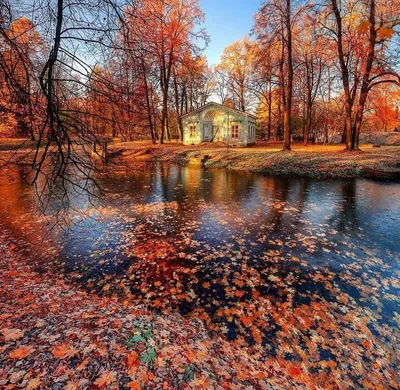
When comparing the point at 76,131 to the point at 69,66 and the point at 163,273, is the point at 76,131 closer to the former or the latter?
the point at 69,66

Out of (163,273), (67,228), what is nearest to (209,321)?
(163,273)

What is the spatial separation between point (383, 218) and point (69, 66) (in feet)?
31.9

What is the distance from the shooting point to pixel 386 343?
11.5 feet

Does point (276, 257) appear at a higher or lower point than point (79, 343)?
lower

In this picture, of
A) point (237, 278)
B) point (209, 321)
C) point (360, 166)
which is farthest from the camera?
point (360, 166)

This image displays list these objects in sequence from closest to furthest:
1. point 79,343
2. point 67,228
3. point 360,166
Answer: point 79,343
point 67,228
point 360,166

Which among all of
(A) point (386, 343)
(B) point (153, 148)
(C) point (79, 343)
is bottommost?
(A) point (386, 343)

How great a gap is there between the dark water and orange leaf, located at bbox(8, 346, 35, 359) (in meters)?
1.84

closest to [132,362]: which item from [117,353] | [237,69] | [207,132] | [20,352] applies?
[117,353]

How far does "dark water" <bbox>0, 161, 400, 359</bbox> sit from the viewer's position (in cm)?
423

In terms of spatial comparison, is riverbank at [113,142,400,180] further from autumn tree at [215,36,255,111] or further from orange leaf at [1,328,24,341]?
autumn tree at [215,36,255,111]

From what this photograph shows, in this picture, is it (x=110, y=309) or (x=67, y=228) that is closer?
(x=110, y=309)

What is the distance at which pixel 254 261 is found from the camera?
19.1 ft

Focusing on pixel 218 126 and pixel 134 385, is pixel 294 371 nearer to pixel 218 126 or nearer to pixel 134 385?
pixel 134 385
